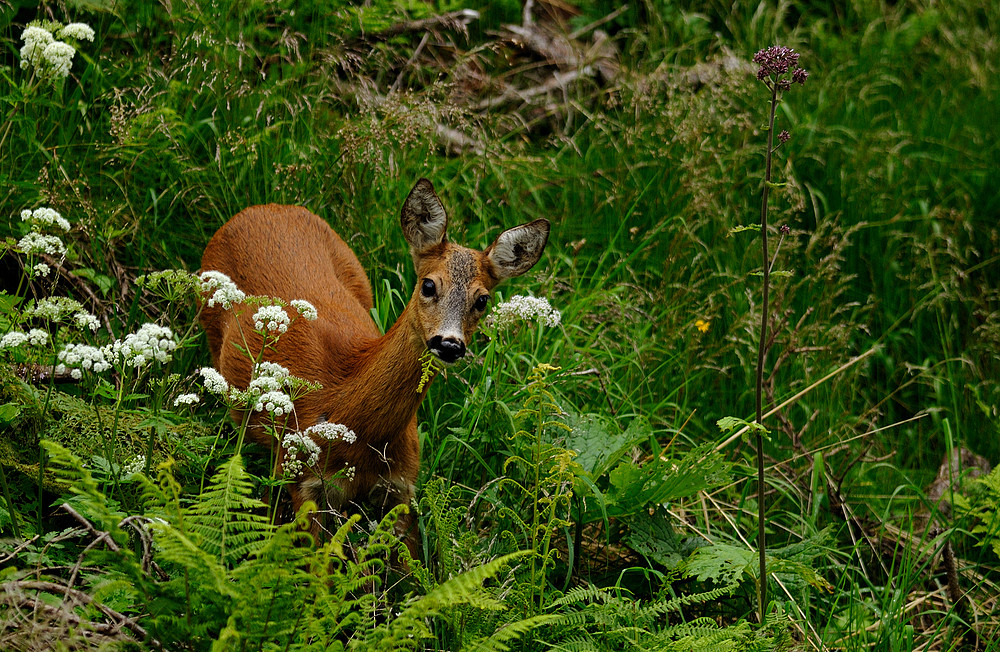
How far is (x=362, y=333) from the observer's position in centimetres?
378

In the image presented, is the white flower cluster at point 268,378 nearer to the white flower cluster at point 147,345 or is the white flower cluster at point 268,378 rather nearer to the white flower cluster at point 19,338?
the white flower cluster at point 147,345

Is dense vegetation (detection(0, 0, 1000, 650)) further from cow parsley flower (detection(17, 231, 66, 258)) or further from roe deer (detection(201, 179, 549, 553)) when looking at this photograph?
roe deer (detection(201, 179, 549, 553))

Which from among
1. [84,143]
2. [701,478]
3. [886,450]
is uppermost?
[84,143]

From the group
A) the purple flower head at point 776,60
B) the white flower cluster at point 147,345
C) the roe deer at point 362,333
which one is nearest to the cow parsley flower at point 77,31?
the roe deer at point 362,333

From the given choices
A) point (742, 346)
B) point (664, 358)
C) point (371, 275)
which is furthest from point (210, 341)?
point (742, 346)

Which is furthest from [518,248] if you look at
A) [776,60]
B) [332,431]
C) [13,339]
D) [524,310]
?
[13,339]

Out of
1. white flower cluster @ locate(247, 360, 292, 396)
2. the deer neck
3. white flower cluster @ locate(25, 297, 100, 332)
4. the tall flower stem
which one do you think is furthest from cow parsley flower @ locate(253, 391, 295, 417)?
the tall flower stem

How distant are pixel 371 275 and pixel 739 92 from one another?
2241 millimetres

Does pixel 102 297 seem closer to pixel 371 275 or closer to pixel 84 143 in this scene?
pixel 84 143

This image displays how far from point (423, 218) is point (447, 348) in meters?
0.65

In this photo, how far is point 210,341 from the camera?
4.05 metres

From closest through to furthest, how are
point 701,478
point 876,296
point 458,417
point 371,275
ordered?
point 701,478 → point 458,417 → point 371,275 → point 876,296

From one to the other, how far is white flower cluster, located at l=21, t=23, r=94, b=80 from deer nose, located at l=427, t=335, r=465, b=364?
52.8 inches

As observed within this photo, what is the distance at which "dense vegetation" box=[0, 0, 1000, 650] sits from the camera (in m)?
2.54
